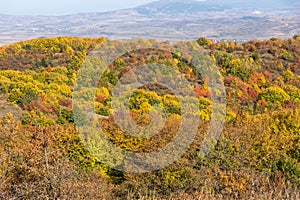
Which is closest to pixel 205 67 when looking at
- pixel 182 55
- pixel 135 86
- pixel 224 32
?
pixel 182 55

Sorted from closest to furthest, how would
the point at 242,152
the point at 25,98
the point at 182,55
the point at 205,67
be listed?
the point at 242,152 < the point at 25,98 < the point at 205,67 < the point at 182,55

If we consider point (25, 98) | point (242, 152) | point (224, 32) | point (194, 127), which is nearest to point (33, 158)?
point (242, 152)

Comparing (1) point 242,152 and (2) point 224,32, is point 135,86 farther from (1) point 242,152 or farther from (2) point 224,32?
(2) point 224,32

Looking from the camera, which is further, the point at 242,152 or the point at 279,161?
the point at 279,161

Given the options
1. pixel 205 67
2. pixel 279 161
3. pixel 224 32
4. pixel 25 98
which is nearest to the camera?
pixel 279 161

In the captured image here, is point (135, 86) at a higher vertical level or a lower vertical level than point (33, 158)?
lower

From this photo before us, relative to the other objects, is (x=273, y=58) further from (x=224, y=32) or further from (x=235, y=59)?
(x=224, y=32)
